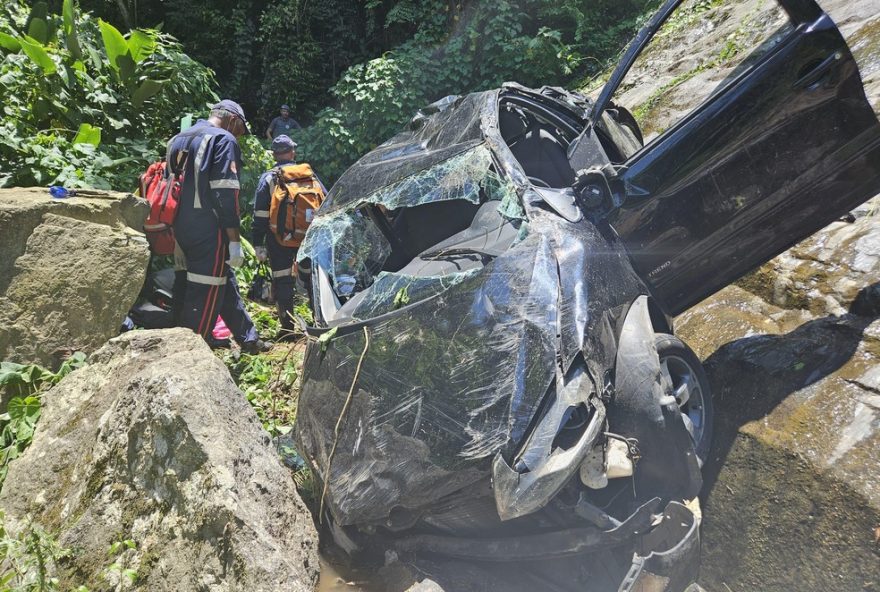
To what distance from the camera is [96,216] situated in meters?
4.04

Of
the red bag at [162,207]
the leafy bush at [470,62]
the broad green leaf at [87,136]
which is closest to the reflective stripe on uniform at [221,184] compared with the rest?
the red bag at [162,207]

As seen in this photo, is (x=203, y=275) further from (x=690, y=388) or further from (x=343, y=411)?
(x=690, y=388)

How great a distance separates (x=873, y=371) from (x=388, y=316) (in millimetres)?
2210

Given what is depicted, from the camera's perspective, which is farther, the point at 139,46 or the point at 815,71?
the point at 139,46

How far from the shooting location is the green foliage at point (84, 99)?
483 cm

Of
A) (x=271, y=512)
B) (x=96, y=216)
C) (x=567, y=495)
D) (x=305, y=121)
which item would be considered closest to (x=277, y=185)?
(x=96, y=216)

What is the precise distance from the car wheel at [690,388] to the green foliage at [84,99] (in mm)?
4350

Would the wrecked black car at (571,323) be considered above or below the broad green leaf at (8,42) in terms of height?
below

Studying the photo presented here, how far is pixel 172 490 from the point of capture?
244 centimetres

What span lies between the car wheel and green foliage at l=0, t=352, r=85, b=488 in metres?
3.22

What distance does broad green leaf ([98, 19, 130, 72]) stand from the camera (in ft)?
19.4

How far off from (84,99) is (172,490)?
4650 mm

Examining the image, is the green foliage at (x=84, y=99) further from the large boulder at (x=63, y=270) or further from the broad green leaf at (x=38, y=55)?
the large boulder at (x=63, y=270)

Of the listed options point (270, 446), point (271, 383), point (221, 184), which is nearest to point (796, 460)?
point (270, 446)
